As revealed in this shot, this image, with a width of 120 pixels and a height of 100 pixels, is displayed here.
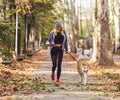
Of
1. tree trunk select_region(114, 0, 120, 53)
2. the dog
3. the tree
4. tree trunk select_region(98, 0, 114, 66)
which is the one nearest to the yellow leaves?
the tree

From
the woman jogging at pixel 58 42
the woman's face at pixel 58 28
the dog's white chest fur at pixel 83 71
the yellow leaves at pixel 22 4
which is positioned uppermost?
the yellow leaves at pixel 22 4

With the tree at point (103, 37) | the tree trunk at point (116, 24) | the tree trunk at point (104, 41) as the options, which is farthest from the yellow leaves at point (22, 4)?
the tree trunk at point (116, 24)

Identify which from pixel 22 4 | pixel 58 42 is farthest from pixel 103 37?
pixel 58 42

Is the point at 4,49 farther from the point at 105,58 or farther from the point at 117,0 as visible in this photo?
the point at 117,0

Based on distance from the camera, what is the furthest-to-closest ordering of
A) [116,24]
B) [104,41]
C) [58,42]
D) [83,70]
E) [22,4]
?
[116,24]
[22,4]
[104,41]
[58,42]
[83,70]

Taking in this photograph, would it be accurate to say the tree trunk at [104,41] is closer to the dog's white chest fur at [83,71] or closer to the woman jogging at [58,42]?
the woman jogging at [58,42]

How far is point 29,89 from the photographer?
12.5 metres

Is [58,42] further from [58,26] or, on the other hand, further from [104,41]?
[104,41]

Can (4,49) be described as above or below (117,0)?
below

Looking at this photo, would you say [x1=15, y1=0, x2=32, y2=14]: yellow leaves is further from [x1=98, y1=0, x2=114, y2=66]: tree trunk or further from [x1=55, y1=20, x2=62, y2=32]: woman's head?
[x1=55, y1=20, x2=62, y2=32]: woman's head

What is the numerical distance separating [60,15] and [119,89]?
55530mm

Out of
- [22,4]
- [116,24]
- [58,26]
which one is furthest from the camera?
[116,24]

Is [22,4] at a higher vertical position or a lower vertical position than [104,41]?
higher

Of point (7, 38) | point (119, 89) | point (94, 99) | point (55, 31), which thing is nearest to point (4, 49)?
point (7, 38)
